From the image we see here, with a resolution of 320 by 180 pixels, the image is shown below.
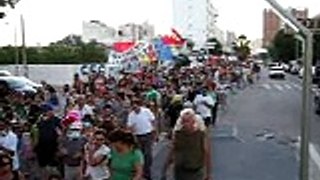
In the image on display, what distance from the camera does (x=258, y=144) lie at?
23.3m

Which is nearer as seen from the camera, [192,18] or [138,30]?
[138,30]

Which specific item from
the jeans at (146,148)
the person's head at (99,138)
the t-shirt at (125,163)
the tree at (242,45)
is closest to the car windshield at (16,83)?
the jeans at (146,148)

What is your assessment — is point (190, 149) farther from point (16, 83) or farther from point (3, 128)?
point (16, 83)

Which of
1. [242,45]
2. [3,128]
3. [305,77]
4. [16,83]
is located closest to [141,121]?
[3,128]

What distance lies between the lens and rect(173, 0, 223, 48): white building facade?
615 ft

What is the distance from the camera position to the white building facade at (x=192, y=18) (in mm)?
187500

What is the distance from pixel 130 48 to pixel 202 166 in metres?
32.1

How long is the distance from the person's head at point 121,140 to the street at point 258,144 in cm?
745

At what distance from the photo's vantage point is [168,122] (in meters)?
24.3

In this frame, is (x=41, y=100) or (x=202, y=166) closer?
(x=202, y=166)

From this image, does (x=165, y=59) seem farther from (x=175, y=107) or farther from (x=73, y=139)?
(x=73, y=139)

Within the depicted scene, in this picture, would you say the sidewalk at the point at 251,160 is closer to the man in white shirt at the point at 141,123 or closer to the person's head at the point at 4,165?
the man in white shirt at the point at 141,123

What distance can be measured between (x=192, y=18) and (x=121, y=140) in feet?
601

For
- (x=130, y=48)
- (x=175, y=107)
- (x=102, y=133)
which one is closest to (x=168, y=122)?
(x=175, y=107)
